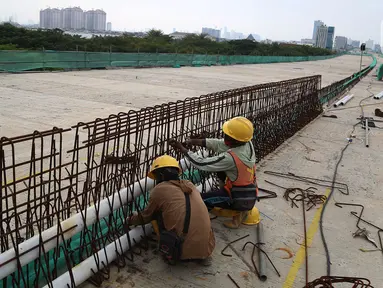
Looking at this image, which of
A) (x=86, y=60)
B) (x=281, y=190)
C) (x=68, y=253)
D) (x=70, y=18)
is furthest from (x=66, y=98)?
(x=70, y=18)

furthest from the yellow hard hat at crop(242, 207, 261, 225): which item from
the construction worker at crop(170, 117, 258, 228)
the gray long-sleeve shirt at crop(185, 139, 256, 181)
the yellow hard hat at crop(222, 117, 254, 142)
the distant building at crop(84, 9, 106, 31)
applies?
the distant building at crop(84, 9, 106, 31)

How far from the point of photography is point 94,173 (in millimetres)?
6121

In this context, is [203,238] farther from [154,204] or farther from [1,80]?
[1,80]

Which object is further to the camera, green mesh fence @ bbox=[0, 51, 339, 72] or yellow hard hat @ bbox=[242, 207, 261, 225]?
green mesh fence @ bbox=[0, 51, 339, 72]

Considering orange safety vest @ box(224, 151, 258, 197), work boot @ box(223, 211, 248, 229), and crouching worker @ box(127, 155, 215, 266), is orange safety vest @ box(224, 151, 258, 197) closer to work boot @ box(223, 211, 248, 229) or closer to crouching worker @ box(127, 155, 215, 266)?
work boot @ box(223, 211, 248, 229)

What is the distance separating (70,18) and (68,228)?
191 meters

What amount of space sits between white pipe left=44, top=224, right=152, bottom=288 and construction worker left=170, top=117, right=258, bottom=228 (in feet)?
3.27

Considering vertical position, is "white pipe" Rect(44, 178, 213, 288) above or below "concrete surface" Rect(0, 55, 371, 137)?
below

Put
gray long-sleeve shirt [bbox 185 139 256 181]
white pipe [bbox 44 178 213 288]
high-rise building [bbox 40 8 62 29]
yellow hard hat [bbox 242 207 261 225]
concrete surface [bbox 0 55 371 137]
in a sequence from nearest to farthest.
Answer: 1. white pipe [bbox 44 178 213 288]
2. gray long-sleeve shirt [bbox 185 139 256 181]
3. yellow hard hat [bbox 242 207 261 225]
4. concrete surface [bbox 0 55 371 137]
5. high-rise building [bbox 40 8 62 29]

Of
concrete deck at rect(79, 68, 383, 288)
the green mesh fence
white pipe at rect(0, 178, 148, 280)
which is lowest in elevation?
concrete deck at rect(79, 68, 383, 288)

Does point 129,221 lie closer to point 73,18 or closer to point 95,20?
point 73,18

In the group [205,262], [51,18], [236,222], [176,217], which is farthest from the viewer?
[51,18]

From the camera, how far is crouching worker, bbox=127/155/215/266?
3475 millimetres

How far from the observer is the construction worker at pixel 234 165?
4223 mm
